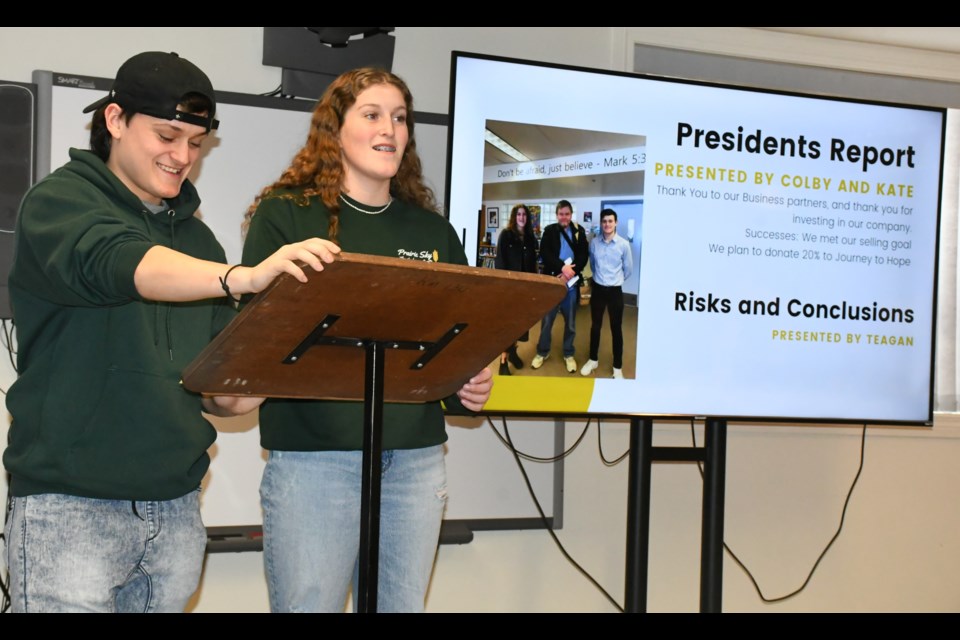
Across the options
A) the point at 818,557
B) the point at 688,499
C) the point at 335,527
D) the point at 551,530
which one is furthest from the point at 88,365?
the point at 818,557

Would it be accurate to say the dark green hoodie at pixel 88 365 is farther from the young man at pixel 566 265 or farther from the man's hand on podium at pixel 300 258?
the young man at pixel 566 265

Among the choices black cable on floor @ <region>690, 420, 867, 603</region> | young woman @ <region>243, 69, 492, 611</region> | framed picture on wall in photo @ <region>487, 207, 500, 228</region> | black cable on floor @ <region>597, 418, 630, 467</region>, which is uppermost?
framed picture on wall in photo @ <region>487, 207, 500, 228</region>

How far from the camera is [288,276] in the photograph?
1.21 m

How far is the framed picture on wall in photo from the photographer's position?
2729mm

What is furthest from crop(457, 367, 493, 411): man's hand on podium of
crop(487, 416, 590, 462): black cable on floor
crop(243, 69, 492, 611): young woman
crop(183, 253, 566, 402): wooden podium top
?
crop(487, 416, 590, 462): black cable on floor

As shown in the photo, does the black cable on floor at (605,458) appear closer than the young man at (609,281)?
No

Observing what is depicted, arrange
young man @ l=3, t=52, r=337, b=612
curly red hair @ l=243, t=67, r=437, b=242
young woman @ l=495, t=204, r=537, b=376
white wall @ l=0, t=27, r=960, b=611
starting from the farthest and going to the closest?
1. white wall @ l=0, t=27, r=960, b=611
2. young woman @ l=495, t=204, r=537, b=376
3. curly red hair @ l=243, t=67, r=437, b=242
4. young man @ l=3, t=52, r=337, b=612

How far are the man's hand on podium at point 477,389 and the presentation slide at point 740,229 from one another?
0.90 metres

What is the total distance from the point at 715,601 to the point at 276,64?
221 centimetres

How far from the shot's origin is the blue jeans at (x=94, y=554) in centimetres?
144

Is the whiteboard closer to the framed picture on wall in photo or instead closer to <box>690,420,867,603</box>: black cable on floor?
the framed picture on wall in photo

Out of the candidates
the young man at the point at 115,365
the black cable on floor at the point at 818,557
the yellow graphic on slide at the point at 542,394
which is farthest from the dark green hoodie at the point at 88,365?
the black cable on floor at the point at 818,557
